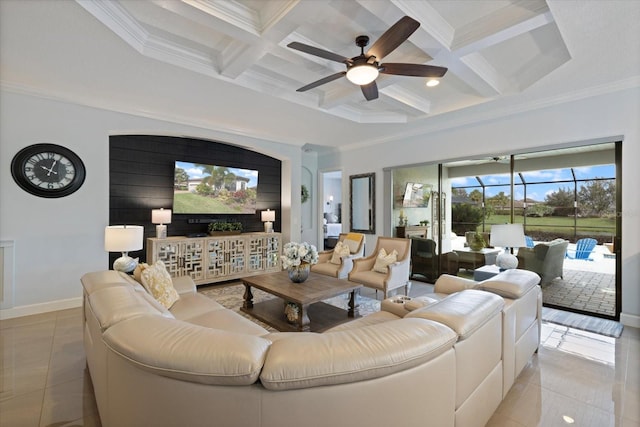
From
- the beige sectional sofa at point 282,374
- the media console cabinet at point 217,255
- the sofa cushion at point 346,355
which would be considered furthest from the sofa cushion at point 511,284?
the media console cabinet at point 217,255

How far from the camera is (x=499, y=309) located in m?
1.70

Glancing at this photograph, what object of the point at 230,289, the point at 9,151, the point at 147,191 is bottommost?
the point at 230,289

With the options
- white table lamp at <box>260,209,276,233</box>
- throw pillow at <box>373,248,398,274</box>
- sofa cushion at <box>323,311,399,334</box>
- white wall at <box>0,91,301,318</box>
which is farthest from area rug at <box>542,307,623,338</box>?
white wall at <box>0,91,301,318</box>

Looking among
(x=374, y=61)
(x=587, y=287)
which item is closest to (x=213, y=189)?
(x=374, y=61)

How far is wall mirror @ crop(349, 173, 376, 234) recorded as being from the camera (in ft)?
19.9

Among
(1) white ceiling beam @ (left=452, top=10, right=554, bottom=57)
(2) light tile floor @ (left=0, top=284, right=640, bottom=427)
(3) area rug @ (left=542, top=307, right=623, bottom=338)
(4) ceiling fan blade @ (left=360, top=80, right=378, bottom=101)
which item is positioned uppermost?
(1) white ceiling beam @ (left=452, top=10, right=554, bottom=57)

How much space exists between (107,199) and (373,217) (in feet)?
15.2

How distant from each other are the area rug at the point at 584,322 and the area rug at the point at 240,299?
213cm

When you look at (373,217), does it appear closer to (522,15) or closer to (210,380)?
(522,15)

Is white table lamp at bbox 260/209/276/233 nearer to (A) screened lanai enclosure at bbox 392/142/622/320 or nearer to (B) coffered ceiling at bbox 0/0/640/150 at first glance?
(B) coffered ceiling at bbox 0/0/640/150

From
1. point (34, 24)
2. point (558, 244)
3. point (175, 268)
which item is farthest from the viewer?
point (175, 268)

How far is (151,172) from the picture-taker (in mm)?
4711

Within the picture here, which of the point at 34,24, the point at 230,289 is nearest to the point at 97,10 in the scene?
the point at 34,24

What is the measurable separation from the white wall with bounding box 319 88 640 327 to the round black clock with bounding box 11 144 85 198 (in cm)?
518
